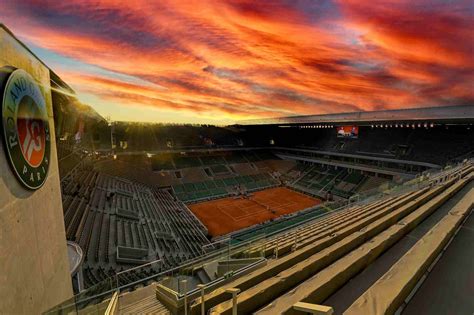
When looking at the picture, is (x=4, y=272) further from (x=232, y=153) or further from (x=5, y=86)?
(x=232, y=153)

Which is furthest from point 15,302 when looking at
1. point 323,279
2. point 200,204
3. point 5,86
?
point 200,204

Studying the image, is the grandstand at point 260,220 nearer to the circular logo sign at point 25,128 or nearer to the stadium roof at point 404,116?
the circular logo sign at point 25,128

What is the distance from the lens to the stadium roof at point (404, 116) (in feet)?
72.3

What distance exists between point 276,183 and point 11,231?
117 feet

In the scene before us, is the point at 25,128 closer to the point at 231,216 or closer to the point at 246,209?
the point at 231,216

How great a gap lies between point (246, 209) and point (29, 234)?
83.4 ft

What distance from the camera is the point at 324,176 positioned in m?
35.4

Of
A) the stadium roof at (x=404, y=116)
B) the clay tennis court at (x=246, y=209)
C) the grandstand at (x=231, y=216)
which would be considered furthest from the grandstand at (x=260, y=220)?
the stadium roof at (x=404, y=116)

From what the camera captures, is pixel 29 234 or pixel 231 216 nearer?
pixel 29 234

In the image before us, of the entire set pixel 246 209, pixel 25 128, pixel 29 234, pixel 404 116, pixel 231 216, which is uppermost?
pixel 404 116

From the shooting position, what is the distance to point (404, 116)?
26094 mm

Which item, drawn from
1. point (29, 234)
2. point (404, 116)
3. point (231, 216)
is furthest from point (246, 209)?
point (29, 234)

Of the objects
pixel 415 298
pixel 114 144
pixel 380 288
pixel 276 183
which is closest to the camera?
pixel 380 288

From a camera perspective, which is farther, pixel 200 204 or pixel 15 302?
pixel 200 204
